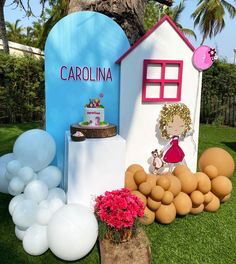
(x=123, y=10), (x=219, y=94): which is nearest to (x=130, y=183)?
(x=123, y=10)

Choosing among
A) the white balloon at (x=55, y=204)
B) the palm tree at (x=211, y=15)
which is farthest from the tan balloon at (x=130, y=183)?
the palm tree at (x=211, y=15)

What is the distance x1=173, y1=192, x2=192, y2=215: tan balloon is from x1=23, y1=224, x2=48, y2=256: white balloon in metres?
1.36

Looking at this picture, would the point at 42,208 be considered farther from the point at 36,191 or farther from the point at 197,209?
the point at 197,209

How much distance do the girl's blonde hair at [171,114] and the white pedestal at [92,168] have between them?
79 centimetres

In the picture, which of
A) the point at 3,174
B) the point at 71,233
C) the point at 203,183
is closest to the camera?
the point at 71,233

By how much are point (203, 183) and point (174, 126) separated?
0.71 metres

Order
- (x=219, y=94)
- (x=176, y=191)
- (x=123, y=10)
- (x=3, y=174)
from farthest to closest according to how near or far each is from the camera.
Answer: (x=219, y=94)
(x=123, y=10)
(x=176, y=191)
(x=3, y=174)

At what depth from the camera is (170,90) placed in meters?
3.50

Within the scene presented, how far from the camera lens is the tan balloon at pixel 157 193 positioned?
9.64 feet

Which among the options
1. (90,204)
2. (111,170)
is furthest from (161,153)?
(90,204)

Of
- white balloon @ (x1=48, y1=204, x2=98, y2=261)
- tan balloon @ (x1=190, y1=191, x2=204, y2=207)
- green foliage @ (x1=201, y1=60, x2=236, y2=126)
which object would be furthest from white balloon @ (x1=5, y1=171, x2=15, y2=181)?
green foliage @ (x1=201, y1=60, x2=236, y2=126)

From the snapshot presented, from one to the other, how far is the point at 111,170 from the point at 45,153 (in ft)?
2.13

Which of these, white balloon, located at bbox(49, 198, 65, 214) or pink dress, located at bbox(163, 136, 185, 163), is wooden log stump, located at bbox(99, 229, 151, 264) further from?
pink dress, located at bbox(163, 136, 185, 163)

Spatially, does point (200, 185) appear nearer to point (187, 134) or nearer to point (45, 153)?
point (187, 134)
